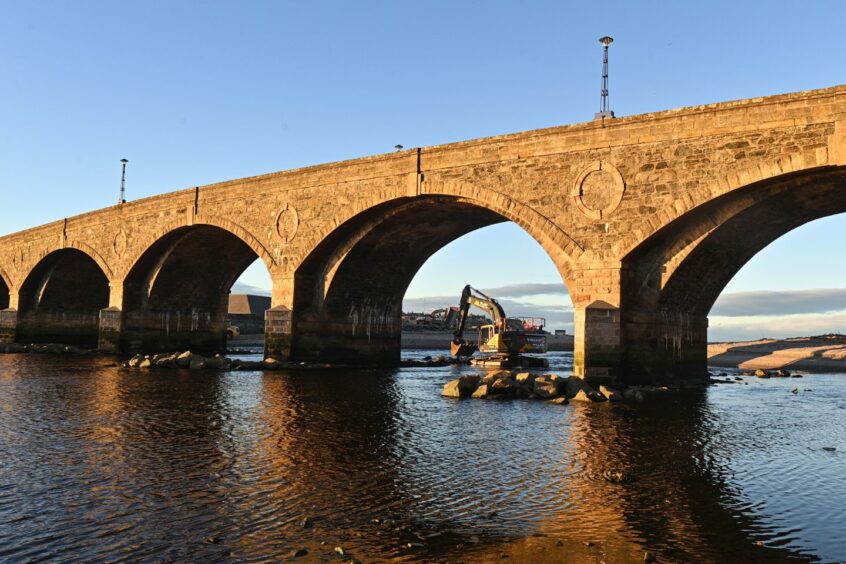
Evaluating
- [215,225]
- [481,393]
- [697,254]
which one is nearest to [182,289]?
[215,225]

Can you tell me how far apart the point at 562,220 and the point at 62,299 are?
4409 cm

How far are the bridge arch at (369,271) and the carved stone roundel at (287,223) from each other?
5.22ft

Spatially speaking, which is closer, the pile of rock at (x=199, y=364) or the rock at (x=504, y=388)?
the rock at (x=504, y=388)

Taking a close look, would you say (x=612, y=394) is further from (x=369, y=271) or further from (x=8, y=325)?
(x=8, y=325)

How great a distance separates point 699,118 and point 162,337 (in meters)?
33.2

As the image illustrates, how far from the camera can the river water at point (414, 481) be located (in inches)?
254

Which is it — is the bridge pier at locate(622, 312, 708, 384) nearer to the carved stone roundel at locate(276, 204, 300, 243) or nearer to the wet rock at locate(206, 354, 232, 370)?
the carved stone roundel at locate(276, 204, 300, 243)

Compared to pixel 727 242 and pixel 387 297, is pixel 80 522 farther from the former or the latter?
pixel 387 297

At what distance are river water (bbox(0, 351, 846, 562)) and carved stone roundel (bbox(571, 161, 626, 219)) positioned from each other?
6.61m

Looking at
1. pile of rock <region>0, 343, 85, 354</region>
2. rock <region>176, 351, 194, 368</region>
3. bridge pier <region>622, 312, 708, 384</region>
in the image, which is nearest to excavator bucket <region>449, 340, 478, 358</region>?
rock <region>176, 351, 194, 368</region>

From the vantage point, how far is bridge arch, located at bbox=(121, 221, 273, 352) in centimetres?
3800

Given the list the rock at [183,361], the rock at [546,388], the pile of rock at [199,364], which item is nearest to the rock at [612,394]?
the rock at [546,388]

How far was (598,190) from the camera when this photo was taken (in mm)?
21094

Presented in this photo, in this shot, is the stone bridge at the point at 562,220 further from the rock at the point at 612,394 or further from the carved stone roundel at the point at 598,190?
the rock at the point at 612,394
